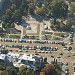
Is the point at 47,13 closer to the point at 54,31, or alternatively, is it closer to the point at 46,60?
the point at 54,31

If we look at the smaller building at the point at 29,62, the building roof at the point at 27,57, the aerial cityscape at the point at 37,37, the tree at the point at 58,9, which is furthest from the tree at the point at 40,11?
the smaller building at the point at 29,62

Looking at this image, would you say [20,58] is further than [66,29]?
No

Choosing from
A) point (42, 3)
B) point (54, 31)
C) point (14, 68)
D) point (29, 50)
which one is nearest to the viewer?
point (14, 68)

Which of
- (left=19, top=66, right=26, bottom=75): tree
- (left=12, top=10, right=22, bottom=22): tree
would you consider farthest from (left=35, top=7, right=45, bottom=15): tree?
(left=19, top=66, right=26, bottom=75): tree

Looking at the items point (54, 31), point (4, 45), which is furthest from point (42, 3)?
point (4, 45)

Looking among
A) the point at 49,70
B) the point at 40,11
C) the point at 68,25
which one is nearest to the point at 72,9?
the point at 68,25

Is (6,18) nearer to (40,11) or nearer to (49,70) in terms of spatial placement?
(40,11)

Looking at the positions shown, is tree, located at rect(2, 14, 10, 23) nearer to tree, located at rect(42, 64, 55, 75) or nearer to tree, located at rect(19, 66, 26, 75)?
Result: tree, located at rect(19, 66, 26, 75)

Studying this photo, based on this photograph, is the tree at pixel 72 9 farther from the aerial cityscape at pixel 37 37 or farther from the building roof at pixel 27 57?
the building roof at pixel 27 57

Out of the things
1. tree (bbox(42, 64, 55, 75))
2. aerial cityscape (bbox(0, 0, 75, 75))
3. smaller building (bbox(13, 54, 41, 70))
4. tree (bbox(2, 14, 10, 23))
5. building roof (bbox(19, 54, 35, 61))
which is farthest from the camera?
tree (bbox(2, 14, 10, 23))
